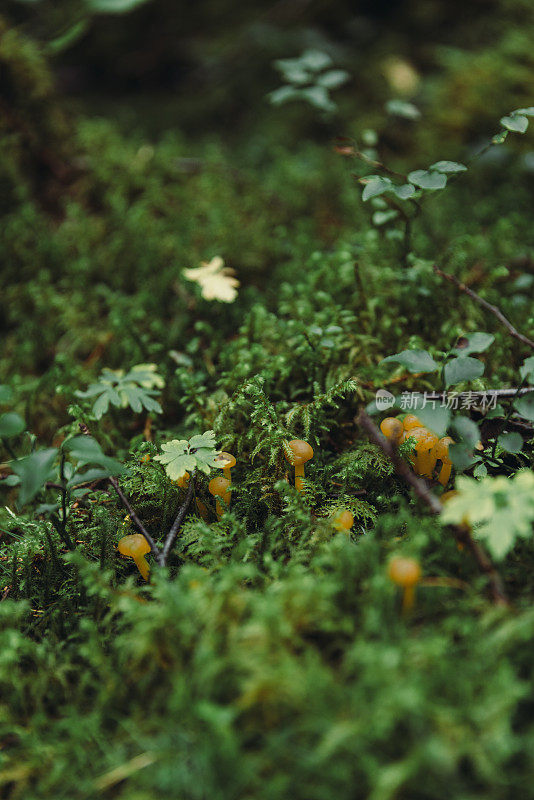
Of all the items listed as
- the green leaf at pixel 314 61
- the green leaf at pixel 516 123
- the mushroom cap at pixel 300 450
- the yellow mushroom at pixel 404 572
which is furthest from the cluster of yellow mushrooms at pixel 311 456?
the green leaf at pixel 314 61

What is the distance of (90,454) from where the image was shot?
53.0 inches

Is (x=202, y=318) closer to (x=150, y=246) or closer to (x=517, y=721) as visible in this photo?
(x=150, y=246)

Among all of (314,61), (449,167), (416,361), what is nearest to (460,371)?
(416,361)

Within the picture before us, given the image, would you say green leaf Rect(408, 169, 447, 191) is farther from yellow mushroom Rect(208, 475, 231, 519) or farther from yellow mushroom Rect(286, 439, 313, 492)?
yellow mushroom Rect(208, 475, 231, 519)

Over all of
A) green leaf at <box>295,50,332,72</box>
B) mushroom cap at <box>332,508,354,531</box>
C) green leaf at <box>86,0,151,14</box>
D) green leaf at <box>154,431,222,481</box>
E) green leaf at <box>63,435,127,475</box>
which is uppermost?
green leaf at <box>86,0,151,14</box>

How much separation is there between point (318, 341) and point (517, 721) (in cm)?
131

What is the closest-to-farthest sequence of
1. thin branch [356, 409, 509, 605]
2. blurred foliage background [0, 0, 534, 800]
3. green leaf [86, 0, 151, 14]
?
1. blurred foliage background [0, 0, 534, 800]
2. thin branch [356, 409, 509, 605]
3. green leaf [86, 0, 151, 14]

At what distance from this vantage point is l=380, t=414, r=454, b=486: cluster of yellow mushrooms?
153 centimetres

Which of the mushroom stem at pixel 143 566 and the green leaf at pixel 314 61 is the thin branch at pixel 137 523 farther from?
the green leaf at pixel 314 61

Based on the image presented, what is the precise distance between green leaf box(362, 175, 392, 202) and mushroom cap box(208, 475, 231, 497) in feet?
3.32

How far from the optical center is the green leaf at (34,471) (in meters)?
1.25

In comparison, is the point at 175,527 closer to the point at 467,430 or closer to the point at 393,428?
the point at 393,428

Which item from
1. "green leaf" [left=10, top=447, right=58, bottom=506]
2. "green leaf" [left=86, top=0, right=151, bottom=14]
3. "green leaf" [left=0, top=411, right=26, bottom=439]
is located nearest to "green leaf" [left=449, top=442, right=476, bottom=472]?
"green leaf" [left=10, top=447, right=58, bottom=506]

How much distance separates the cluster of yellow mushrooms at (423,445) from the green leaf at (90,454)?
71 cm
